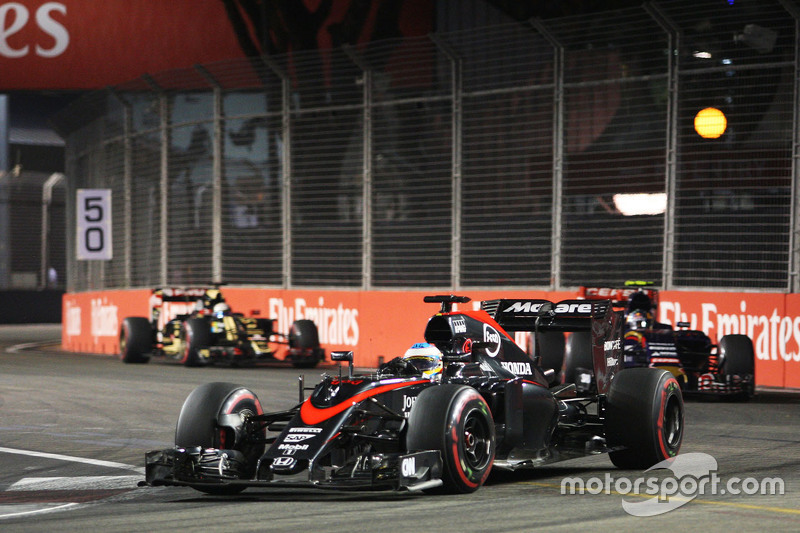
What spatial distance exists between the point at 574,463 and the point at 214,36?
21.6m

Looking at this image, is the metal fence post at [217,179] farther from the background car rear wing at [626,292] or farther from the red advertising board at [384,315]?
the background car rear wing at [626,292]

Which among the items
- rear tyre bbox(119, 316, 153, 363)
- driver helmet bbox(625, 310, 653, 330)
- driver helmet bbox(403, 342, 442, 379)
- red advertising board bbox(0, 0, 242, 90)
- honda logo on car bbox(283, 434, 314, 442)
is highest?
red advertising board bbox(0, 0, 242, 90)

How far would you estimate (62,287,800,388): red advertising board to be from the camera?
1641 centimetres

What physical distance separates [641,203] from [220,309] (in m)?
7.45

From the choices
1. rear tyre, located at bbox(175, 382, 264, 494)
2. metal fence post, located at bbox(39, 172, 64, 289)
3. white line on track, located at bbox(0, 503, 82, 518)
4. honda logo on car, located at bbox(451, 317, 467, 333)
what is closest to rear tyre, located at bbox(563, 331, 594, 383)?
honda logo on car, located at bbox(451, 317, 467, 333)

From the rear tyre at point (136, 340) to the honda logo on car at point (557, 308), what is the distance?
1389 centimetres

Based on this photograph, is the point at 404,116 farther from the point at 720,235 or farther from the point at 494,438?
the point at 494,438

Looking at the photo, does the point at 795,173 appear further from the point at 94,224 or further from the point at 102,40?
the point at 102,40

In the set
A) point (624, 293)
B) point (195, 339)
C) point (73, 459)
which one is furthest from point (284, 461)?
point (195, 339)

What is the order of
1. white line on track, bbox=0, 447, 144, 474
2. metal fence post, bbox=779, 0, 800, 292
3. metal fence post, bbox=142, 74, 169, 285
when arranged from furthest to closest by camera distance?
metal fence post, bbox=142, 74, 169, 285 → metal fence post, bbox=779, 0, 800, 292 → white line on track, bbox=0, 447, 144, 474

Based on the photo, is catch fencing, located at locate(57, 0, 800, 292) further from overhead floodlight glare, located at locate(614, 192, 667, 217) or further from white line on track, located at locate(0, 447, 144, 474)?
white line on track, located at locate(0, 447, 144, 474)

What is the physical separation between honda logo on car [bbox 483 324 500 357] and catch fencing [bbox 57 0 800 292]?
8.49 metres

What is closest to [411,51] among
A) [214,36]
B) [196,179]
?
[196,179]

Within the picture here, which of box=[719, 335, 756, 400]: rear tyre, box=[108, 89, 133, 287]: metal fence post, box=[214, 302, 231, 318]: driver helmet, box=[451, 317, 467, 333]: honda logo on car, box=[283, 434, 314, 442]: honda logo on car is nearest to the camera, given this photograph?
box=[283, 434, 314, 442]: honda logo on car
